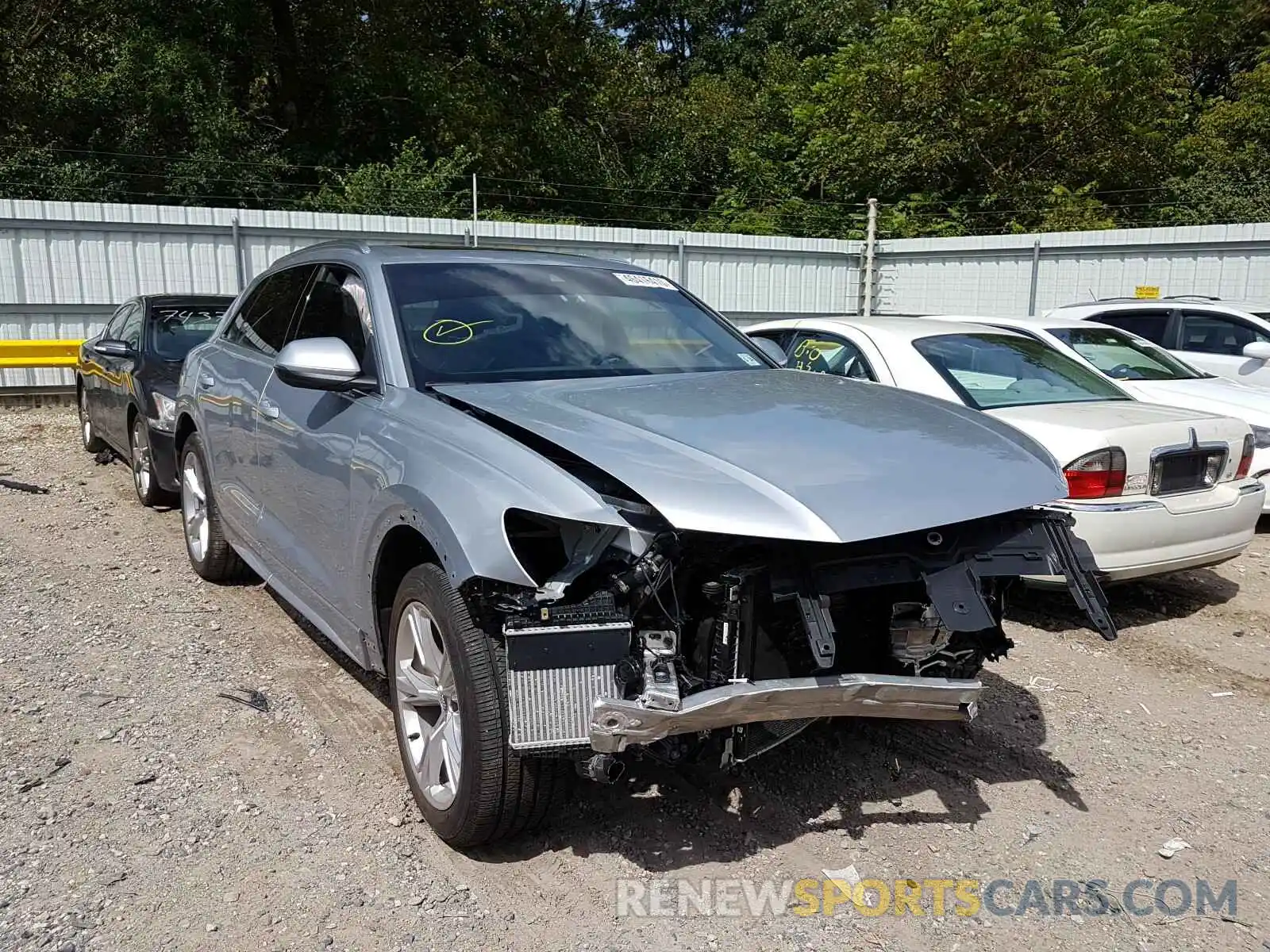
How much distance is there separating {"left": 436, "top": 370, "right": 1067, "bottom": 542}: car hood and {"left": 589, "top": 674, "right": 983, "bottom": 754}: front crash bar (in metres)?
0.43

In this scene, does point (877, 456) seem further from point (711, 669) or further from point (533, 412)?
point (533, 412)

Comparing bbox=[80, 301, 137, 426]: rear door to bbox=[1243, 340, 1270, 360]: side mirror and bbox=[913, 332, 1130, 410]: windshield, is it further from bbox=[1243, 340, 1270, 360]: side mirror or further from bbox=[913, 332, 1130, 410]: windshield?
bbox=[1243, 340, 1270, 360]: side mirror

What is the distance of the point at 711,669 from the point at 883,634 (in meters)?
0.61

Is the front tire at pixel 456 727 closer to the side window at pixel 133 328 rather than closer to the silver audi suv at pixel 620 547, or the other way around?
the silver audi suv at pixel 620 547

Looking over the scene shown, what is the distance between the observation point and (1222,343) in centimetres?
894

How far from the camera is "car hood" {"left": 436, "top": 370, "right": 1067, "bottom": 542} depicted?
259 centimetres

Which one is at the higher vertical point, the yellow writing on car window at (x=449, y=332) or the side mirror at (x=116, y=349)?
the yellow writing on car window at (x=449, y=332)

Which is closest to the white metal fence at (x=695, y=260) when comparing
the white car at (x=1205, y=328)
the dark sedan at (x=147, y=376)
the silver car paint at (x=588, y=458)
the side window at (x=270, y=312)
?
the dark sedan at (x=147, y=376)

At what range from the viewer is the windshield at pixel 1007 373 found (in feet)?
18.9

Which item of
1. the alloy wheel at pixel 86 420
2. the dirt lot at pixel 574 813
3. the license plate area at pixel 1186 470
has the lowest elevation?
the dirt lot at pixel 574 813

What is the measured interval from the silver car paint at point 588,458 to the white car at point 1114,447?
153 centimetres

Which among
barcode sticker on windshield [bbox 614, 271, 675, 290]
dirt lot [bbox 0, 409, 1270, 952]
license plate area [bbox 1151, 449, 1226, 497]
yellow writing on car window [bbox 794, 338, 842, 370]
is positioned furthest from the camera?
yellow writing on car window [bbox 794, 338, 842, 370]

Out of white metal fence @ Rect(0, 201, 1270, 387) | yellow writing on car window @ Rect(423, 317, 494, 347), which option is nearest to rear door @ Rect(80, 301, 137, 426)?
white metal fence @ Rect(0, 201, 1270, 387)

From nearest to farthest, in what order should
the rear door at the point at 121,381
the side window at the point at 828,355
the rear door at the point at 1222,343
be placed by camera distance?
the side window at the point at 828,355 < the rear door at the point at 121,381 < the rear door at the point at 1222,343
